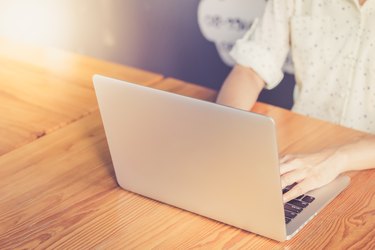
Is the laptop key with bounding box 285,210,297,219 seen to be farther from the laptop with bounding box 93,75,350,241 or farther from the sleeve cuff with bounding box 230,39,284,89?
the sleeve cuff with bounding box 230,39,284,89

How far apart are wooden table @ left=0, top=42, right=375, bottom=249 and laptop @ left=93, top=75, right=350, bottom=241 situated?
31 mm

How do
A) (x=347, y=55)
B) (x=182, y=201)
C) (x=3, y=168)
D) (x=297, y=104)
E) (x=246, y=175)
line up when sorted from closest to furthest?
(x=246, y=175)
(x=182, y=201)
(x=3, y=168)
(x=347, y=55)
(x=297, y=104)

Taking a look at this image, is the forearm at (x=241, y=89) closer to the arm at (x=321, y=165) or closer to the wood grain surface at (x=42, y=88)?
the wood grain surface at (x=42, y=88)

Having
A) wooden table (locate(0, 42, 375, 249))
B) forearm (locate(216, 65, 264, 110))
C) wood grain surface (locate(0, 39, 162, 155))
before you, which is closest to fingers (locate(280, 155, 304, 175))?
wooden table (locate(0, 42, 375, 249))

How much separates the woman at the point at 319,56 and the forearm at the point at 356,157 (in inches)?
17.6

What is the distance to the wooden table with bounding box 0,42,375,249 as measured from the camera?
110cm

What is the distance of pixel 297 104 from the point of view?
2057mm

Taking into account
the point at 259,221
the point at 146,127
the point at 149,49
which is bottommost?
the point at 149,49

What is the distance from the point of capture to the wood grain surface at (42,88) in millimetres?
1570

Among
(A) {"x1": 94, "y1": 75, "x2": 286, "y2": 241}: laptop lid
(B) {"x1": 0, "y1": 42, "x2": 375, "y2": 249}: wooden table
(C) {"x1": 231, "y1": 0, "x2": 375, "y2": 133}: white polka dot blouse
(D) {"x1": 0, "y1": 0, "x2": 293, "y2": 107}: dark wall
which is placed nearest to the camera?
(A) {"x1": 94, "y1": 75, "x2": 286, "y2": 241}: laptop lid

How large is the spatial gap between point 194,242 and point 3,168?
52cm

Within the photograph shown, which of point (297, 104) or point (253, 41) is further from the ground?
point (253, 41)

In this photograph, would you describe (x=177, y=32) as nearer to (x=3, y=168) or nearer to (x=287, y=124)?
(x=287, y=124)

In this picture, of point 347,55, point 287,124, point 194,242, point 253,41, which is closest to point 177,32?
point 253,41
